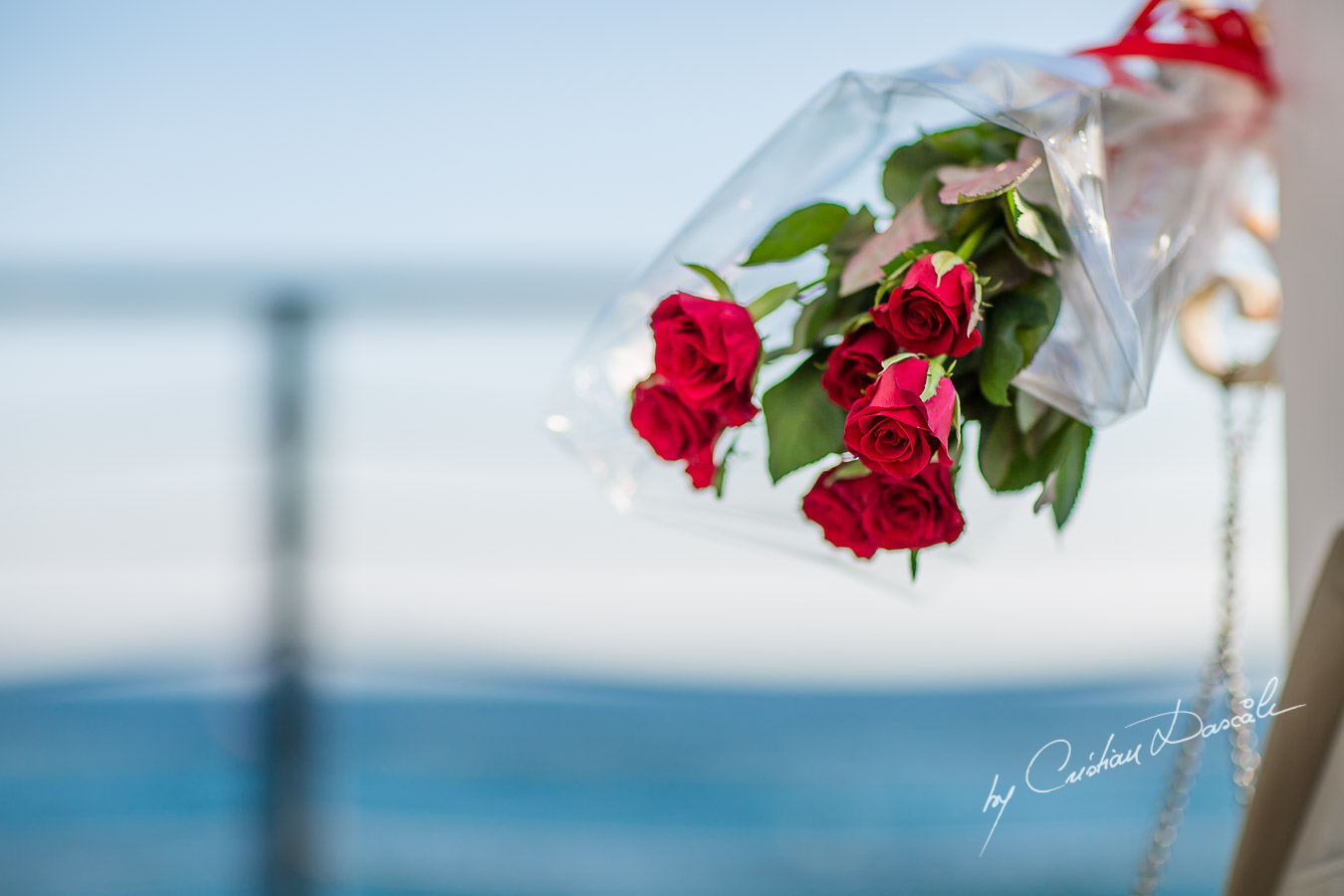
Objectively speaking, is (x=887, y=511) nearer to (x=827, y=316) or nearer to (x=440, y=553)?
(x=827, y=316)

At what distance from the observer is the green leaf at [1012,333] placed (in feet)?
1.04

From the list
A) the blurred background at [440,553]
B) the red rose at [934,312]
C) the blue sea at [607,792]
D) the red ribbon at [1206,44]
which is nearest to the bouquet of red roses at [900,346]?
the red rose at [934,312]

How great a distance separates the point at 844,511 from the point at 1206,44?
1.00 feet

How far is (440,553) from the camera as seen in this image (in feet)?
15.0

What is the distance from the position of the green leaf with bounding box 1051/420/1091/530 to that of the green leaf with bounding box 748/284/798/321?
0.11 metres

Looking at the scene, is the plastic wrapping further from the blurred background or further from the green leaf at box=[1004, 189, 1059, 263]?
the blurred background

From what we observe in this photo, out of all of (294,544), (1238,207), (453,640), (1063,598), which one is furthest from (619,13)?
(1238,207)

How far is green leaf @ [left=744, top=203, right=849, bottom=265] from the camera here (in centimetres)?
38

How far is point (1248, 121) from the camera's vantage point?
17.9 inches

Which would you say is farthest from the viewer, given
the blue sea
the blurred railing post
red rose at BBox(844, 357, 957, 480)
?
the blue sea

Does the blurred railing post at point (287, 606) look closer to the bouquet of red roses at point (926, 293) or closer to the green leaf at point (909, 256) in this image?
the bouquet of red roses at point (926, 293)

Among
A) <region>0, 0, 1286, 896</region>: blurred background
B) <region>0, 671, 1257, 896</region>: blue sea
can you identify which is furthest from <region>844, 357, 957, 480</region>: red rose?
<region>0, 671, 1257, 896</region>: blue sea

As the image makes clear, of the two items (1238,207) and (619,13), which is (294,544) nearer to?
(1238,207)

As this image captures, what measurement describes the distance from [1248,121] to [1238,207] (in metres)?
0.05
